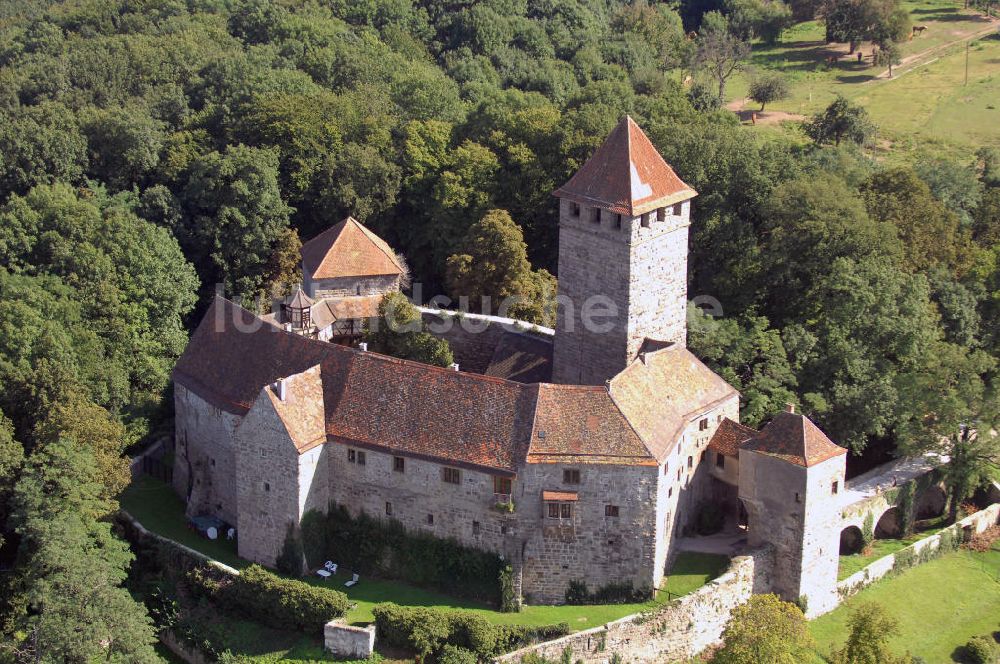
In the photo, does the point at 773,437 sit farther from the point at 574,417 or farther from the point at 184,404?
the point at 184,404

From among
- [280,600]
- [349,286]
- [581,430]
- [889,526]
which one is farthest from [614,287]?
[280,600]

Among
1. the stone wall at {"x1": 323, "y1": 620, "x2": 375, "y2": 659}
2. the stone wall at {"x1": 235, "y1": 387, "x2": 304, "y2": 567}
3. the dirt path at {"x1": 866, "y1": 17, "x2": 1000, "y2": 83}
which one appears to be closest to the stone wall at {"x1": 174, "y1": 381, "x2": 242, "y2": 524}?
the stone wall at {"x1": 235, "y1": 387, "x2": 304, "y2": 567}

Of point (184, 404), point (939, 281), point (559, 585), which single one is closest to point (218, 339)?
point (184, 404)

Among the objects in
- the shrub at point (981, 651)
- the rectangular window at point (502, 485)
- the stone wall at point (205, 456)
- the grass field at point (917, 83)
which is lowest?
the shrub at point (981, 651)

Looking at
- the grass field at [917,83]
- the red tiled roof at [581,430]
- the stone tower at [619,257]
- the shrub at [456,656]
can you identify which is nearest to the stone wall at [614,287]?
the stone tower at [619,257]

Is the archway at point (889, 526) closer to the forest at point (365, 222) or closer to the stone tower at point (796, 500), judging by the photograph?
the forest at point (365, 222)

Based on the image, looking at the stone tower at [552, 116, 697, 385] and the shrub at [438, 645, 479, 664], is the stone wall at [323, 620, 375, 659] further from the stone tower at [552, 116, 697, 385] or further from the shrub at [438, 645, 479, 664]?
the stone tower at [552, 116, 697, 385]

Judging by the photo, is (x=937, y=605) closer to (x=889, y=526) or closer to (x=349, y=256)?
(x=889, y=526)
